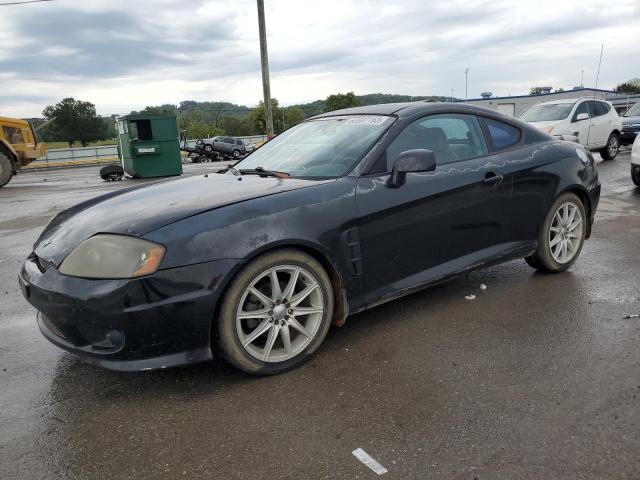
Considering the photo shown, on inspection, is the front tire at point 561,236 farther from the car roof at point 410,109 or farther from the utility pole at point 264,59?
the utility pole at point 264,59

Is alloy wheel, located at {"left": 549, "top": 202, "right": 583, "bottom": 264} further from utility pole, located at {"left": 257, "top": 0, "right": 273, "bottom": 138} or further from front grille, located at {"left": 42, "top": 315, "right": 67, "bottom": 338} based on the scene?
utility pole, located at {"left": 257, "top": 0, "right": 273, "bottom": 138}

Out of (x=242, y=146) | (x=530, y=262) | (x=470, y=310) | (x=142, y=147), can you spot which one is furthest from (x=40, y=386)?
(x=242, y=146)

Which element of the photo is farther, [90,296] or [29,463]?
[90,296]

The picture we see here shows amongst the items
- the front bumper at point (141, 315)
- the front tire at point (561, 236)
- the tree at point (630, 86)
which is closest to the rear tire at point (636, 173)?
the front tire at point (561, 236)

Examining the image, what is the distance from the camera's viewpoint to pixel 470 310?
12.6ft

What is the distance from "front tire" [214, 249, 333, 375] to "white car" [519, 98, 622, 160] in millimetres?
11564

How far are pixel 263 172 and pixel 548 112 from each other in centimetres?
1218

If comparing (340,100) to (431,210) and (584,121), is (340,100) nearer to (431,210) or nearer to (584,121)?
(584,121)

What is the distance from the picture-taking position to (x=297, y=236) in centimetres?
290

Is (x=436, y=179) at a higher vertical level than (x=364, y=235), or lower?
higher

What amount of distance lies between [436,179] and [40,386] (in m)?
2.76

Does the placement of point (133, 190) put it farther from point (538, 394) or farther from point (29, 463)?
point (538, 394)

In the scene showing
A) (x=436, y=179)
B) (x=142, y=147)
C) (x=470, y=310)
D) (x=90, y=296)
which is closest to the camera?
(x=90, y=296)

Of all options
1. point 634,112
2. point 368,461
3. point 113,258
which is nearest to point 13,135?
point 113,258
